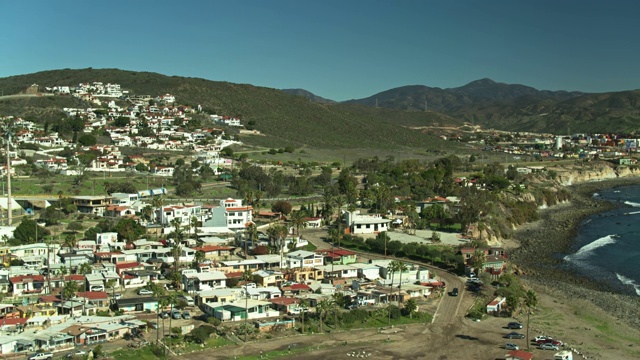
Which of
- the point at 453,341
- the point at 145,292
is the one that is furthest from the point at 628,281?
the point at 145,292

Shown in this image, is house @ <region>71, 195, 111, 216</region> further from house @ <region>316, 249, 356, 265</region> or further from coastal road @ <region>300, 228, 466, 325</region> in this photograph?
house @ <region>316, 249, 356, 265</region>

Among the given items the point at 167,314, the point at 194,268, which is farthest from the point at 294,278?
the point at 167,314

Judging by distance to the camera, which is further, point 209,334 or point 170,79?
point 170,79

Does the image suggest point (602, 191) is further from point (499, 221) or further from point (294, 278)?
point (294, 278)

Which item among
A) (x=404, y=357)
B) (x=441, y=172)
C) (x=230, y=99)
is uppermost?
(x=230, y=99)

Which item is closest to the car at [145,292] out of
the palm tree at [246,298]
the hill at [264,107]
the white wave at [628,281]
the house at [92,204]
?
the palm tree at [246,298]

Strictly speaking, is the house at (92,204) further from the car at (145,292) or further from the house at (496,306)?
the house at (496,306)

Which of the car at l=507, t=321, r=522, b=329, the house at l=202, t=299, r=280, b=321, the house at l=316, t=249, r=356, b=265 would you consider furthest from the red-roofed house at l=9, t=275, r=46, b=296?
the car at l=507, t=321, r=522, b=329
